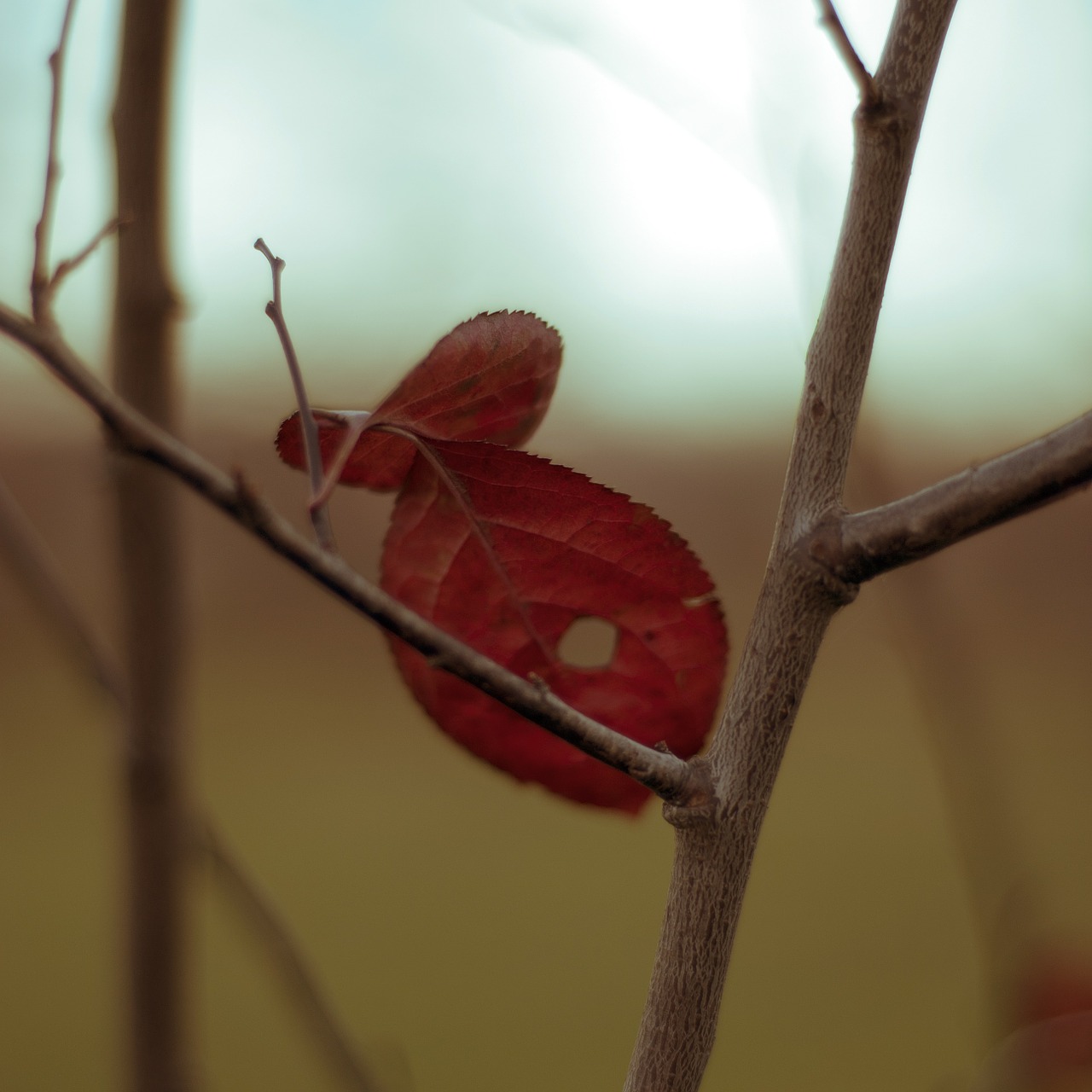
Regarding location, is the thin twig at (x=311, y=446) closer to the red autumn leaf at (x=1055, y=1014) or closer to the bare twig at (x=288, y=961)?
the bare twig at (x=288, y=961)

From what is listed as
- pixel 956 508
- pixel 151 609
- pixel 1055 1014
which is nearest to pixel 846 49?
pixel 956 508

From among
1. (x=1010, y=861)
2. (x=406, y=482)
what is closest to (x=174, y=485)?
(x=406, y=482)

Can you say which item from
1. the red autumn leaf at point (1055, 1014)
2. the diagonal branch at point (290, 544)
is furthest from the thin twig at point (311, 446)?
the red autumn leaf at point (1055, 1014)

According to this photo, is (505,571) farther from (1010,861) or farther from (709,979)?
(1010,861)

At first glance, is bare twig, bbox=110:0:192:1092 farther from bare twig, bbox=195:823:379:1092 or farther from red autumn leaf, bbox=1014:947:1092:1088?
red autumn leaf, bbox=1014:947:1092:1088

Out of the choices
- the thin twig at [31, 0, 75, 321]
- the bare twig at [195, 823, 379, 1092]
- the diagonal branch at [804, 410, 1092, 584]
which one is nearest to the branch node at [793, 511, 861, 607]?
the diagonal branch at [804, 410, 1092, 584]

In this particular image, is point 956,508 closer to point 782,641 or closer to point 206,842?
point 782,641
